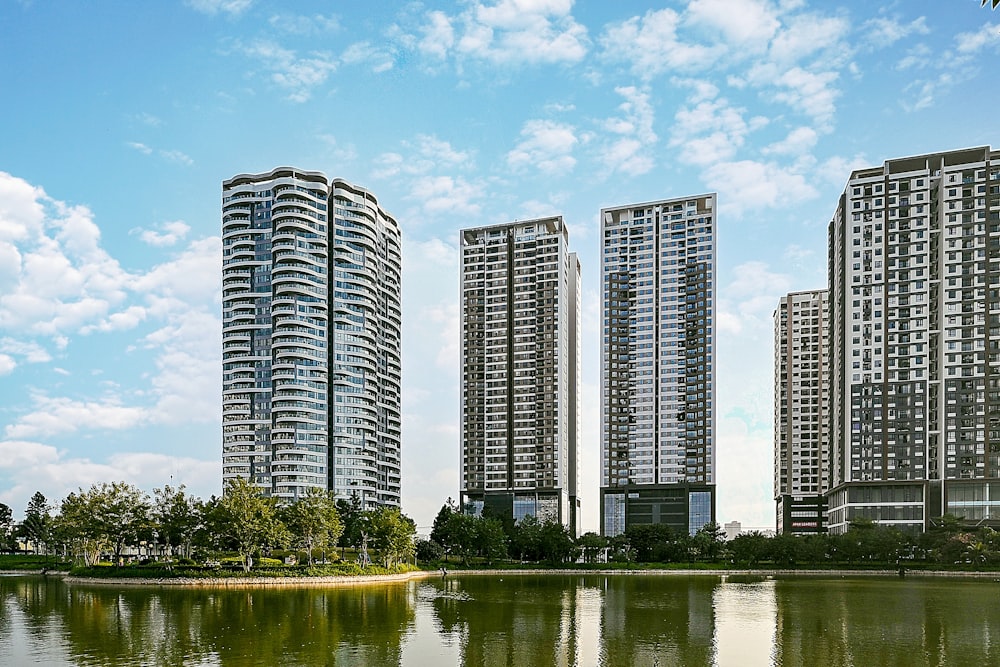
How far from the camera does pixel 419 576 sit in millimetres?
90938


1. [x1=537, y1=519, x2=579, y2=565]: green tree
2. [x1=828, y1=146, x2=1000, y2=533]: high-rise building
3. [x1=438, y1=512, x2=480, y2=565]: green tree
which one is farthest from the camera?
[x1=828, y1=146, x2=1000, y2=533]: high-rise building

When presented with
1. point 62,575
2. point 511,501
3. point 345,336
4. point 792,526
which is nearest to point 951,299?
point 792,526

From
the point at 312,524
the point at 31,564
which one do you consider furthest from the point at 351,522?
the point at 31,564

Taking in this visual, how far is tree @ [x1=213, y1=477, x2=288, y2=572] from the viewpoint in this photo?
70.6m

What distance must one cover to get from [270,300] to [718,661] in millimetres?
103827

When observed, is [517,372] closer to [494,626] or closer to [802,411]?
[802,411]

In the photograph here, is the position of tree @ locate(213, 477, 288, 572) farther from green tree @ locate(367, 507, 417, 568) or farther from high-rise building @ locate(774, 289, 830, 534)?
high-rise building @ locate(774, 289, 830, 534)

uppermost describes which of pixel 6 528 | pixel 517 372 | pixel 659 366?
pixel 659 366

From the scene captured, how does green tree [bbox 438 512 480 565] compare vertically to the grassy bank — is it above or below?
above

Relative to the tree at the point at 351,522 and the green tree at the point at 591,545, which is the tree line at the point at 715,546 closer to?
the green tree at the point at 591,545

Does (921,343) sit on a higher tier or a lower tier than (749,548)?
higher

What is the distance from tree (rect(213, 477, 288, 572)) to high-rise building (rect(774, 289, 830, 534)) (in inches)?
4283

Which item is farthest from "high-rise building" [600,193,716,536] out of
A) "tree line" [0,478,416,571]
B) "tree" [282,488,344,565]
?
"tree" [282,488,344,565]

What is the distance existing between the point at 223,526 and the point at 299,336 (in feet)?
178
